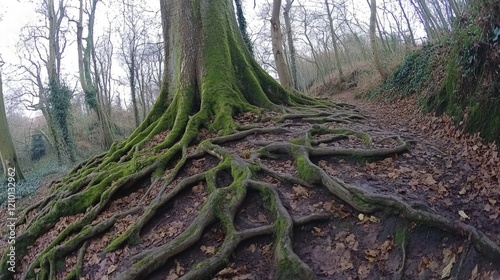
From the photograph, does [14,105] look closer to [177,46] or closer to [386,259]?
[177,46]

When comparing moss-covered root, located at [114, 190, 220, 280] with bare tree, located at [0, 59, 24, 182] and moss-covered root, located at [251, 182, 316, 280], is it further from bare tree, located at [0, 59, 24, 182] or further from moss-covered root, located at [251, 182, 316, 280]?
bare tree, located at [0, 59, 24, 182]

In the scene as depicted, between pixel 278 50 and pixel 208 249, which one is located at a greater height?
pixel 278 50

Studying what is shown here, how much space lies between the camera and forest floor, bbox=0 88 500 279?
3.68 metres

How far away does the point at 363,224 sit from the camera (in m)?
4.21

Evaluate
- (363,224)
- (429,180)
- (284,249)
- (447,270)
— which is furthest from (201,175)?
(447,270)

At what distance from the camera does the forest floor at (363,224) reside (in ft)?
12.1

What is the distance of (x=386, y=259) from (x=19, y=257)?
18.1 ft

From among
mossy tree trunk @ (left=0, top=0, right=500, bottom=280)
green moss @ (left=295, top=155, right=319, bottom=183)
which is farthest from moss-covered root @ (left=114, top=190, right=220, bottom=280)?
green moss @ (left=295, top=155, right=319, bottom=183)

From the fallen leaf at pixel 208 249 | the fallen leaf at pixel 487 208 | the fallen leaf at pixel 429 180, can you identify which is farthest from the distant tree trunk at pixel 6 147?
the fallen leaf at pixel 487 208

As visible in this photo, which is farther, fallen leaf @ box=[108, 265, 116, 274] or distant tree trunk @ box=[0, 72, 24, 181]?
distant tree trunk @ box=[0, 72, 24, 181]

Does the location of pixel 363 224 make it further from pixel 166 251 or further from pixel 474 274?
pixel 166 251

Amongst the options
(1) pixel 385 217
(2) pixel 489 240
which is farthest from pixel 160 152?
(2) pixel 489 240

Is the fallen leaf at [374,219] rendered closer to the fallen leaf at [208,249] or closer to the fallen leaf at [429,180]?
the fallen leaf at [429,180]

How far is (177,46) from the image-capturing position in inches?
352
